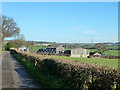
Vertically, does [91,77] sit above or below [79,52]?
above

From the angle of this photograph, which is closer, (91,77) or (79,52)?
(91,77)

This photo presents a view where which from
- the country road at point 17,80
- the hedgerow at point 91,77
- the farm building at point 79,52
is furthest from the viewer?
the farm building at point 79,52

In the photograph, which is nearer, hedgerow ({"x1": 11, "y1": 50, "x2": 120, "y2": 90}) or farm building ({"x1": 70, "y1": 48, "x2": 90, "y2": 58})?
hedgerow ({"x1": 11, "y1": 50, "x2": 120, "y2": 90})

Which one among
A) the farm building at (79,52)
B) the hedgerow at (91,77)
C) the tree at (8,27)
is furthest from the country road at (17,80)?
the farm building at (79,52)

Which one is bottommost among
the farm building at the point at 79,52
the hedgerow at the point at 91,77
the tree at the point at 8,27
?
the farm building at the point at 79,52

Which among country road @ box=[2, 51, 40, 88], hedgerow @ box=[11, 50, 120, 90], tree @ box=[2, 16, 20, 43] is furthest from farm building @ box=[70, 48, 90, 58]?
hedgerow @ box=[11, 50, 120, 90]

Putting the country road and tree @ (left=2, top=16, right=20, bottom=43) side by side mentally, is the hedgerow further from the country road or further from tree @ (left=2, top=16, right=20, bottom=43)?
tree @ (left=2, top=16, right=20, bottom=43)

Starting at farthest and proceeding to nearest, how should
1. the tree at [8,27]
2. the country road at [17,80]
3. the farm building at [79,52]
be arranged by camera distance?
the farm building at [79,52], the tree at [8,27], the country road at [17,80]

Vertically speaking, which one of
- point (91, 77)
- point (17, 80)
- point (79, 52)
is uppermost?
point (91, 77)

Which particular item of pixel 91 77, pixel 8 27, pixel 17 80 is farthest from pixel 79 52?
pixel 91 77

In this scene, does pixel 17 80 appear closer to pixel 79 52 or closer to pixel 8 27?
pixel 8 27

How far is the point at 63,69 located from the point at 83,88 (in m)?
2.03

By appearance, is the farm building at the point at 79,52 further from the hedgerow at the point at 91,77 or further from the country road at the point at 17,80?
the hedgerow at the point at 91,77

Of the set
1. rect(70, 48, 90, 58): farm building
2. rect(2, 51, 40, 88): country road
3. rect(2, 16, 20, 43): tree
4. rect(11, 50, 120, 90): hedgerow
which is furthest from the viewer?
rect(70, 48, 90, 58): farm building
